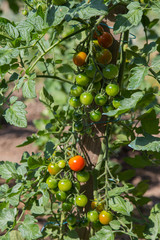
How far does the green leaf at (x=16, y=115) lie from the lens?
818mm

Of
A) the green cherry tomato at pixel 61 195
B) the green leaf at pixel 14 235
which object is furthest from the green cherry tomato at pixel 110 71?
the green leaf at pixel 14 235

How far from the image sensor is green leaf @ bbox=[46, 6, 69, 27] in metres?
0.72

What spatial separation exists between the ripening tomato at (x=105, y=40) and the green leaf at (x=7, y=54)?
0.33 metres

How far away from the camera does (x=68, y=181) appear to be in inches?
38.6

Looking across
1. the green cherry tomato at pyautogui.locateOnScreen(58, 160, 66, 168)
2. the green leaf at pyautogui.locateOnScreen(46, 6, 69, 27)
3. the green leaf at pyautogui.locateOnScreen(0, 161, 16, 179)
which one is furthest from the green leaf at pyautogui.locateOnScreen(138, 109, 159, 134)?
the green leaf at pyautogui.locateOnScreen(0, 161, 16, 179)

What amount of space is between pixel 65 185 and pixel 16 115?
1.07ft

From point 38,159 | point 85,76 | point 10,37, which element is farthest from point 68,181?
point 10,37

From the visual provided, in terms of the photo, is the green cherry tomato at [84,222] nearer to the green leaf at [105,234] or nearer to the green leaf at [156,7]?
the green leaf at [105,234]

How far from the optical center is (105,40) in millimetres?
956

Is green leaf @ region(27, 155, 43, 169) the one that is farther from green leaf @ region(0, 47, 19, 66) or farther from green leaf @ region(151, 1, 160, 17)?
green leaf @ region(151, 1, 160, 17)

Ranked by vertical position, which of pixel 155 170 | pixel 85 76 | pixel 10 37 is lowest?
pixel 155 170

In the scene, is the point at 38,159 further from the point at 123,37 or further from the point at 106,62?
the point at 123,37

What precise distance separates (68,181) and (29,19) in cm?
57

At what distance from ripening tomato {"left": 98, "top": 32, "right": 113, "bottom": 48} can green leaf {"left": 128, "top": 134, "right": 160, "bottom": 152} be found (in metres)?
0.37
